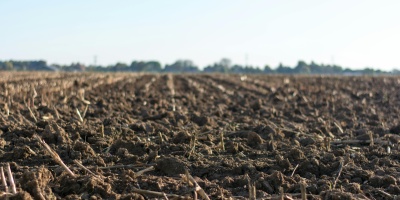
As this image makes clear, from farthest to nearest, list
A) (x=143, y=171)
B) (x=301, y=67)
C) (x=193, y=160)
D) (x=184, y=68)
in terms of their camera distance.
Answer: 1. (x=184, y=68)
2. (x=301, y=67)
3. (x=193, y=160)
4. (x=143, y=171)

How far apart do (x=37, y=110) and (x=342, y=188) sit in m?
7.00

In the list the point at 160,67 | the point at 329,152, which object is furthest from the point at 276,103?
the point at 160,67

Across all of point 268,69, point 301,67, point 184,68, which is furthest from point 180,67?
point 301,67

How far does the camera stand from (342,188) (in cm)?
482

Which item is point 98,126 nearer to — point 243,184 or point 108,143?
point 108,143

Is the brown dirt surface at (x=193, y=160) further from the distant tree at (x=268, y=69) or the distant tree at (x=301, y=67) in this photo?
the distant tree at (x=268, y=69)

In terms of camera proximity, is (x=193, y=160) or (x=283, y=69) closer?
(x=193, y=160)

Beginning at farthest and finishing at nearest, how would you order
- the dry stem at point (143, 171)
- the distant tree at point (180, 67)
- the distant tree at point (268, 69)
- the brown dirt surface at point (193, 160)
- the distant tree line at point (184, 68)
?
the distant tree at point (180, 67) → the distant tree at point (268, 69) → the distant tree line at point (184, 68) → the dry stem at point (143, 171) → the brown dirt surface at point (193, 160)

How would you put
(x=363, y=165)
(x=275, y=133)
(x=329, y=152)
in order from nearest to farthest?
(x=363, y=165)
(x=329, y=152)
(x=275, y=133)

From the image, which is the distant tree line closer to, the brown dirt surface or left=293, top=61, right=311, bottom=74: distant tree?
left=293, top=61, right=311, bottom=74: distant tree

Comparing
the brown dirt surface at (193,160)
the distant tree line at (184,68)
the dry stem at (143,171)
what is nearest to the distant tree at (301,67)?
the distant tree line at (184,68)

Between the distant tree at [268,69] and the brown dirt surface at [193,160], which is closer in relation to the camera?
the brown dirt surface at [193,160]

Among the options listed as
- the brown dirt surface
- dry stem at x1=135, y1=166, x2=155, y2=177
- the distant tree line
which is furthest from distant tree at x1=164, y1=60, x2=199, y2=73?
dry stem at x1=135, y1=166, x2=155, y2=177

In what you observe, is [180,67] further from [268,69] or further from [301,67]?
[301,67]
